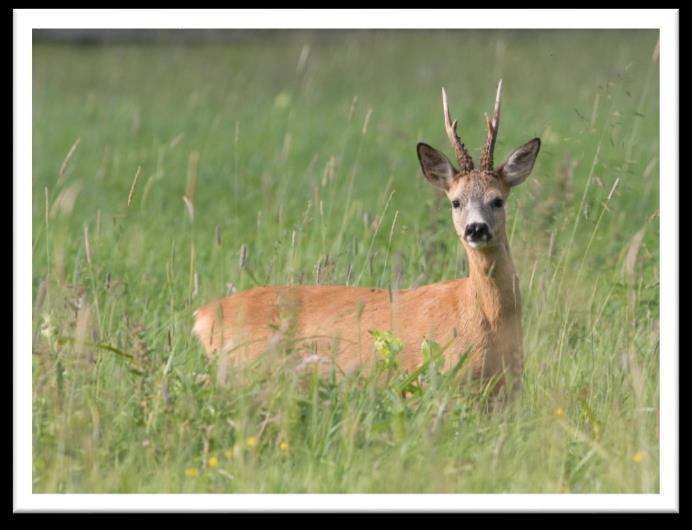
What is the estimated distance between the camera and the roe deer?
635 cm

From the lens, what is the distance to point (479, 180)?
6.57 metres

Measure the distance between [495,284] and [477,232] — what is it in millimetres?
335

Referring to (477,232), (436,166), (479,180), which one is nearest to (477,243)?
(477,232)

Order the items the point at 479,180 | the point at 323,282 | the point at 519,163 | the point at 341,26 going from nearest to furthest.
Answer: the point at 341,26
the point at 479,180
the point at 519,163
the point at 323,282

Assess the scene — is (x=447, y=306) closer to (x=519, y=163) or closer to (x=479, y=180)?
(x=479, y=180)

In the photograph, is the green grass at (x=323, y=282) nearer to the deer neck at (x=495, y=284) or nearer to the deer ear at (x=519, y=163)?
the deer ear at (x=519, y=163)

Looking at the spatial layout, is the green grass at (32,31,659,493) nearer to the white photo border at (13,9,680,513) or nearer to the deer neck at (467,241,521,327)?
the white photo border at (13,9,680,513)

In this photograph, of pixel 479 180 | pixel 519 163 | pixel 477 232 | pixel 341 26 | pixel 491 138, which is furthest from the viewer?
pixel 519 163

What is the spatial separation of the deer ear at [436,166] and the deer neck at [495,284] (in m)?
0.43

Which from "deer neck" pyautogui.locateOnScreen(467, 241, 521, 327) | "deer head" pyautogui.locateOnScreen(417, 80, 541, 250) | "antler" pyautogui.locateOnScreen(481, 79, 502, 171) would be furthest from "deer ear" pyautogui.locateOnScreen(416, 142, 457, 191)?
"deer neck" pyautogui.locateOnScreen(467, 241, 521, 327)

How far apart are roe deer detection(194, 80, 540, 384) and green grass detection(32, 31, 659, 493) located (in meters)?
0.14

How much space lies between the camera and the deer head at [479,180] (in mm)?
6359

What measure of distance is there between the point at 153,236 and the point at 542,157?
11.1 ft

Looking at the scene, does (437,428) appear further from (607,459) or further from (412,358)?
(412,358)
